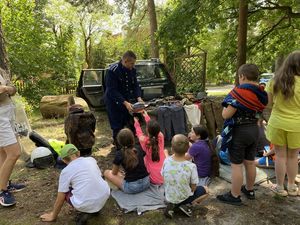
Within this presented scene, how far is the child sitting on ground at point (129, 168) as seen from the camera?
3.62 m

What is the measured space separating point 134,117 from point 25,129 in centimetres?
178

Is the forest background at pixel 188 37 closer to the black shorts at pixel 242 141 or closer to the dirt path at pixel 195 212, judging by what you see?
the black shorts at pixel 242 141

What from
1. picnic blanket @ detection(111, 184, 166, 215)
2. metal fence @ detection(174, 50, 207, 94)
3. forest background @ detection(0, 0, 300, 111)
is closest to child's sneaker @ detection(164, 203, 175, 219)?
picnic blanket @ detection(111, 184, 166, 215)

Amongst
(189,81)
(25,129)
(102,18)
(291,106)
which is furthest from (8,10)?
(102,18)

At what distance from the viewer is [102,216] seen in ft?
11.4

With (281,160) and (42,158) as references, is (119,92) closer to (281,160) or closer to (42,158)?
(42,158)

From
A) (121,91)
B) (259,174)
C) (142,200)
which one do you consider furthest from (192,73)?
(142,200)

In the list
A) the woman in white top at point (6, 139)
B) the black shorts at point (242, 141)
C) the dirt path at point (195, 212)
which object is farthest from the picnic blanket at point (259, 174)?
the woman in white top at point (6, 139)

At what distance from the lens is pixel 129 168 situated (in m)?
3.70

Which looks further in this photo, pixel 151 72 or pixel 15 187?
pixel 151 72

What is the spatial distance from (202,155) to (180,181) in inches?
38.2

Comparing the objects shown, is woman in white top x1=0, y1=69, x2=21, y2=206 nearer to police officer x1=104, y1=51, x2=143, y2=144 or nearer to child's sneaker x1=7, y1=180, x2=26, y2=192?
child's sneaker x1=7, y1=180, x2=26, y2=192

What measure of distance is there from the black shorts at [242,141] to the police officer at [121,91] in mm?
1887

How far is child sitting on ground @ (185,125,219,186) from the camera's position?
4.12m
